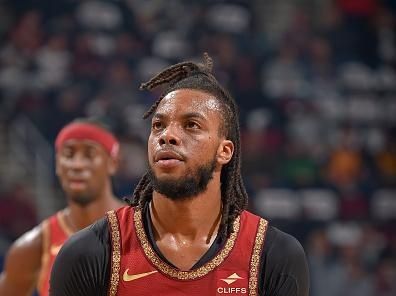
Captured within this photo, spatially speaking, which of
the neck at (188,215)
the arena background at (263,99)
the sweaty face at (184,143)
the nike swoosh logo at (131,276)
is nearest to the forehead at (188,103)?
the sweaty face at (184,143)

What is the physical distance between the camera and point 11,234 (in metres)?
9.35

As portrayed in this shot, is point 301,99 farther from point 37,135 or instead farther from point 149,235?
point 149,235

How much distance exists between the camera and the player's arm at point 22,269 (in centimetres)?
516

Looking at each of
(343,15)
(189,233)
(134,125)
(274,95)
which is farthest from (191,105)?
(343,15)

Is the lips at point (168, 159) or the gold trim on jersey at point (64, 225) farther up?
the gold trim on jersey at point (64, 225)

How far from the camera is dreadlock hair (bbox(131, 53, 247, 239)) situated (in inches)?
126

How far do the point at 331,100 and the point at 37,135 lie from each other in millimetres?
4130

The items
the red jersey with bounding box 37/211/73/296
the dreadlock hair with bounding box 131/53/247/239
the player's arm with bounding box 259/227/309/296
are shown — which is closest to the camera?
the player's arm with bounding box 259/227/309/296

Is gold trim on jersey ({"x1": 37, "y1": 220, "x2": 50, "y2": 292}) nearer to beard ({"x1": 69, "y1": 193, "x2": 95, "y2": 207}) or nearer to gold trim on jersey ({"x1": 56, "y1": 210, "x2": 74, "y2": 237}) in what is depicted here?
gold trim on jersey ({"x1": 56, "y1": 210, "x2": 74, "y2": 237})

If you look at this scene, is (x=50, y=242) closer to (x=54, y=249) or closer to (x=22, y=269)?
(x=54, y=249)

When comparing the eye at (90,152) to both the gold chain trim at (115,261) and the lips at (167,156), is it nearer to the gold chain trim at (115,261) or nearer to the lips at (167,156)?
the gold chain trim at (115,261)

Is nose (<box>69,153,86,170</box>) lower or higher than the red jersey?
higher

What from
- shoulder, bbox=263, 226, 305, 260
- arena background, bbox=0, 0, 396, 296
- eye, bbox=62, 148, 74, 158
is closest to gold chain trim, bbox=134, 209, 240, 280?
shoulder, bbox=263, 226, 305, 260

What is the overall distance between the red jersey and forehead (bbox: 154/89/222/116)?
87.1 inches
